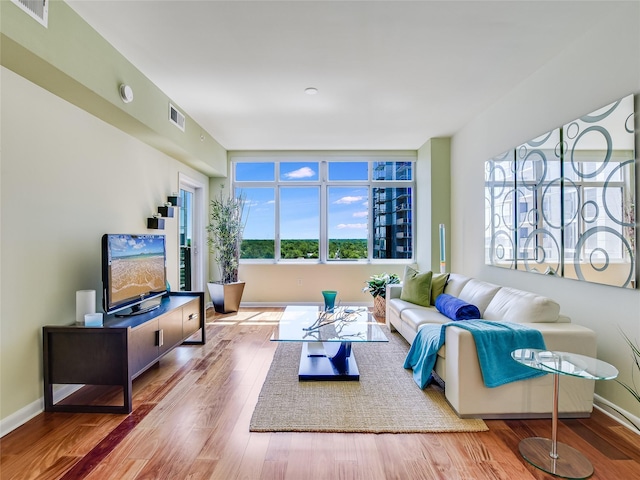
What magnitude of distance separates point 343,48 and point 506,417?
3023 millimetres

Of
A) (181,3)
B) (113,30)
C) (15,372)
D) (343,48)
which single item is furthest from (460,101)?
(15,372)

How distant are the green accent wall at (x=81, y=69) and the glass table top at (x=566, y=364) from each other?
133 inches

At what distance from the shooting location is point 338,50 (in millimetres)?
2785

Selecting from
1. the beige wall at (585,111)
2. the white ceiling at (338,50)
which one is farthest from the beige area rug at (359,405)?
the white ceiling at (338,50)

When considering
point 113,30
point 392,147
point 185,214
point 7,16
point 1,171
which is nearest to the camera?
point 7,16

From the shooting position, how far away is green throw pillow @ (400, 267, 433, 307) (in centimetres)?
404

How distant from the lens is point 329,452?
1.97 meters

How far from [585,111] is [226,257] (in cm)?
480

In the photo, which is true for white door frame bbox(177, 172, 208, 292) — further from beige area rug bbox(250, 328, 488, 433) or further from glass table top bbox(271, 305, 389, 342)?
beige area rug bbox(250, 328, 488, 433)

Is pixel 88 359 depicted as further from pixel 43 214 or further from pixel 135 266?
pixel 43 214

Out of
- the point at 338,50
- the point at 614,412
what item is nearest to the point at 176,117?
the point at 338,50

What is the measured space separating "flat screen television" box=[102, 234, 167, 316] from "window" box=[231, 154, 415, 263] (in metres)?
2.77

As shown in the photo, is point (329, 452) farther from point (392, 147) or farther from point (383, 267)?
point (392, 147)

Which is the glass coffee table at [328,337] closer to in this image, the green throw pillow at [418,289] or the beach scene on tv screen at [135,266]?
the green throw pillow at [418,289]
